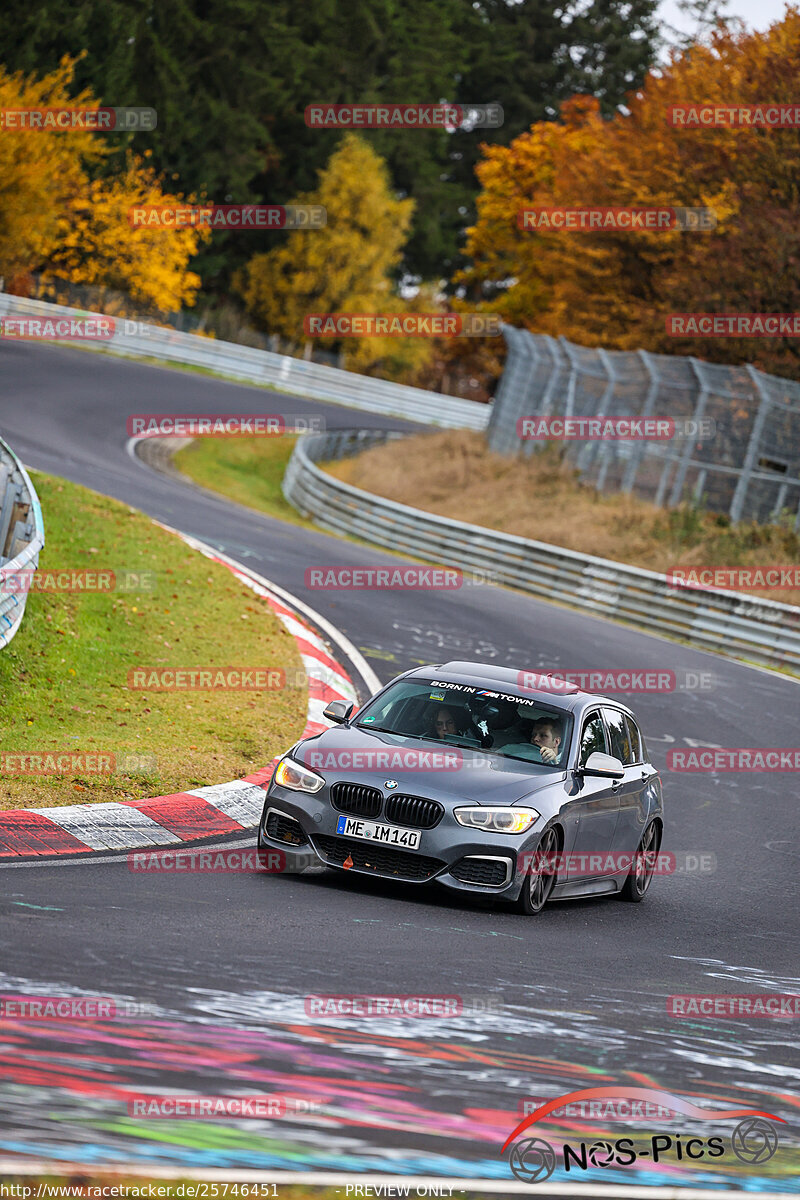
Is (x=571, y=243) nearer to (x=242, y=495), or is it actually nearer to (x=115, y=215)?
(x=242, y=495)

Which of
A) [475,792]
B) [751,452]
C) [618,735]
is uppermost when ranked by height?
[751,452]

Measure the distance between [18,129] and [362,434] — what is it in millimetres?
18505

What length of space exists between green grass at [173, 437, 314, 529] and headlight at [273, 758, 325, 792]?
21877 mm

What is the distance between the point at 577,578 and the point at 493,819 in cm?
1714

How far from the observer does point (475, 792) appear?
348 inches

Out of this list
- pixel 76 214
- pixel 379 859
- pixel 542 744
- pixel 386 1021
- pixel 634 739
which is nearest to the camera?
pixel 386 1021

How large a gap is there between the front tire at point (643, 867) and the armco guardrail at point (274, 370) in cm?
3695

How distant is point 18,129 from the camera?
5122cm

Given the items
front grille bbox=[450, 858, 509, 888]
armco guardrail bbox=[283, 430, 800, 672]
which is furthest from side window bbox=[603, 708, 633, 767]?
armco guardrail bbox=[283, 430, 800, 672]

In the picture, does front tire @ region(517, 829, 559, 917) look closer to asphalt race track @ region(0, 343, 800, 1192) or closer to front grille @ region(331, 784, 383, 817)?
asphalt race track @ region(0, 343, 800, 1192)

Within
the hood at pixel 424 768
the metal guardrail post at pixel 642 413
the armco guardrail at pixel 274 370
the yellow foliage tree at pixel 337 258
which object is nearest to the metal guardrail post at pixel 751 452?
the metal guardrail post at pixel 642 413

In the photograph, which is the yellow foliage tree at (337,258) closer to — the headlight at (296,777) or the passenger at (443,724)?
the passenger at (443,724)

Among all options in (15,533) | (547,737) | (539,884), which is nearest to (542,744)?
(547,737)

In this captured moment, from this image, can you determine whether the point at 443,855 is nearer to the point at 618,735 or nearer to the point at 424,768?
the point at 424,768
